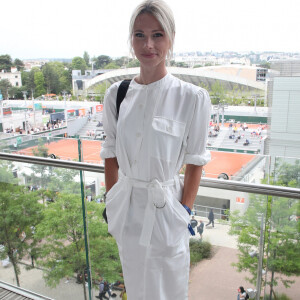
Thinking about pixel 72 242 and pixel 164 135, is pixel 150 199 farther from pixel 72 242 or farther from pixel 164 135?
pixel 72 242

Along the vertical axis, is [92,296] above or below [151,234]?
below

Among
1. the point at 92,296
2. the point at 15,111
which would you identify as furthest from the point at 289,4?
the point at 15,111

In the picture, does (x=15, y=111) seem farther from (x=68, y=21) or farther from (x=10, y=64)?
(x=68, y=21)

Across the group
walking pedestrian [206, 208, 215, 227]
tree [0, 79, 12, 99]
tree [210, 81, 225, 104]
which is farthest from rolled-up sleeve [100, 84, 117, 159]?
tree [0, 79, 12, 99]

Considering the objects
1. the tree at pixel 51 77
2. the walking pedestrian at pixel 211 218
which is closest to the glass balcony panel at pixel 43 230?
the walking pedestrian at pixel 211 218

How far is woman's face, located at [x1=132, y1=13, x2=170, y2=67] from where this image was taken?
1106mm

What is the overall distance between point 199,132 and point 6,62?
3.50 meters

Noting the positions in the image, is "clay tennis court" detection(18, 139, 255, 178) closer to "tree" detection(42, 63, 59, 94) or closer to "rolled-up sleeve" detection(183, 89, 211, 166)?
"rolled-up sleeve" detection(183, 89, 211, 166)

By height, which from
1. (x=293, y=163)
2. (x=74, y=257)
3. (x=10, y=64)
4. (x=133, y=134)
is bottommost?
(x=74, y=257)

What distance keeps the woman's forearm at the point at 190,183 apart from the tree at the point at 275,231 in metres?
0.48

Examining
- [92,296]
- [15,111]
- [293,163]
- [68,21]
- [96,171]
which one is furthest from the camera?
[15,111]

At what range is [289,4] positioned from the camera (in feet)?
9.46

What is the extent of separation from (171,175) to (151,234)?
0.77ft

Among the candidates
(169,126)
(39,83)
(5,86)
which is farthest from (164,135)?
(5,86)
